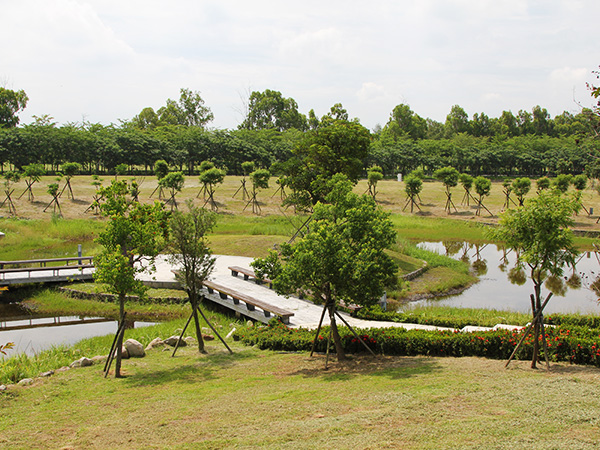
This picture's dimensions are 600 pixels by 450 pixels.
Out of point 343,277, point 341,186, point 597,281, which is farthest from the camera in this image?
point 597,281

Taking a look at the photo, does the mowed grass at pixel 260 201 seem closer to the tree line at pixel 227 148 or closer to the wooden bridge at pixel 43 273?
the tree line at pixel 227 148

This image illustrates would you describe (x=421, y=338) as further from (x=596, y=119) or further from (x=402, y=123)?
(x=402, y=123)

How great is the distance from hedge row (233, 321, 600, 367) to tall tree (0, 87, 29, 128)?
269 ft

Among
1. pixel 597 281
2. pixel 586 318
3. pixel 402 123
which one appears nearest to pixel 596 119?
pixel 586 318

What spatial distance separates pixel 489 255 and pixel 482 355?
2227 centimetres

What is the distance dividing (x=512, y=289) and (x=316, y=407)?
18036 mm

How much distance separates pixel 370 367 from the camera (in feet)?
36.9

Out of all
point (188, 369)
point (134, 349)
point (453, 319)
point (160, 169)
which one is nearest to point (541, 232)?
point (453, 319)

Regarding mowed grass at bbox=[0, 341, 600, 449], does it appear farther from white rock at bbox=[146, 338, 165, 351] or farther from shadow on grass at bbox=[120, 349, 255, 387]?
white rock at bbox=[146, 338, 165, 351]

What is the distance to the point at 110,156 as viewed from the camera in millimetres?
61156

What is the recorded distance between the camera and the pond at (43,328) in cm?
1596

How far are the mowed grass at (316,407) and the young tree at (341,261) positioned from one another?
161 cm

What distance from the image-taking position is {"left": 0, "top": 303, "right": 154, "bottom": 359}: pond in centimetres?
1596

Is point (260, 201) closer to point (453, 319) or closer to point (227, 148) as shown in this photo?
point (227, 148)
